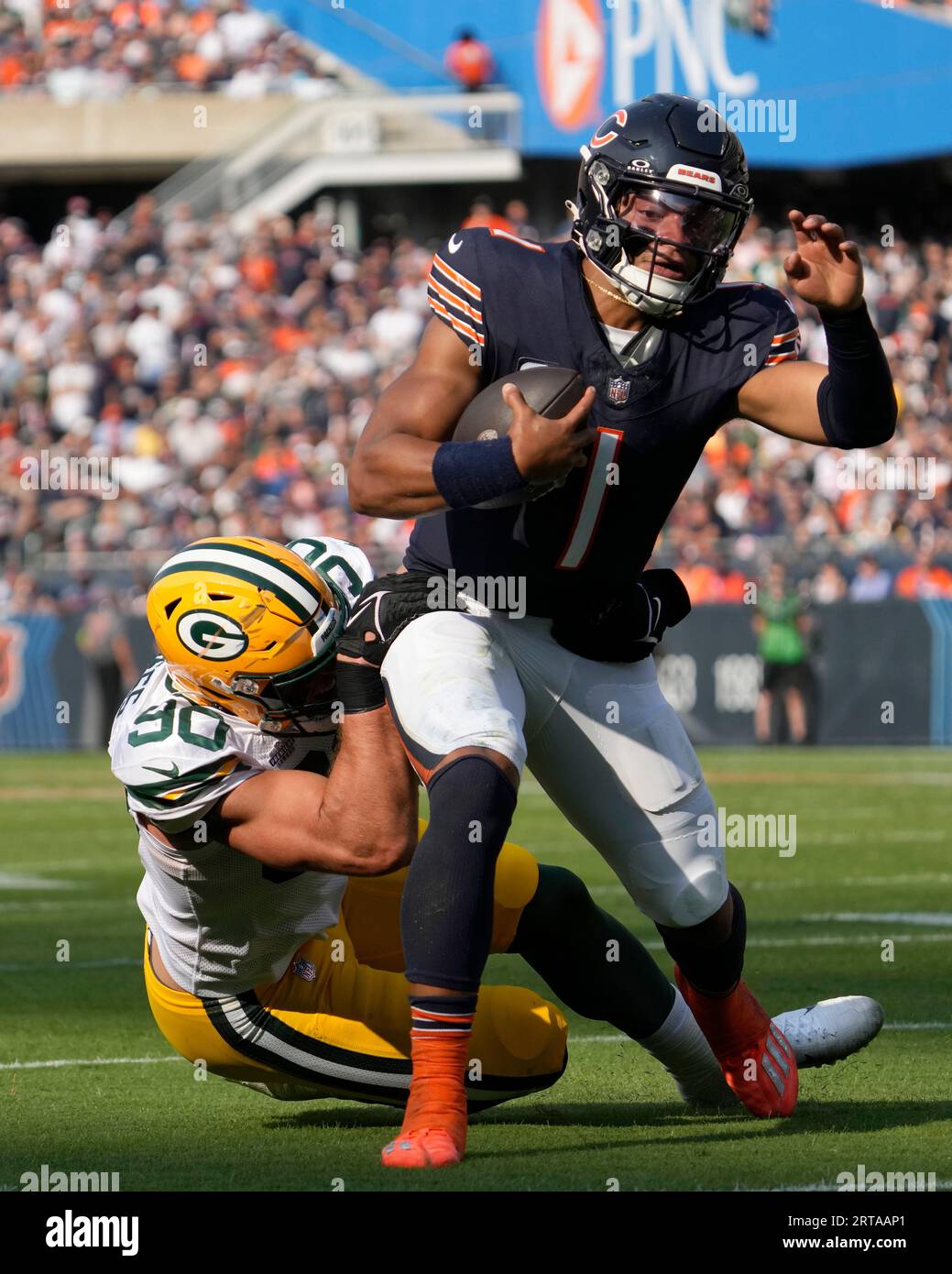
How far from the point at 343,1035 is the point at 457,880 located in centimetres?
65

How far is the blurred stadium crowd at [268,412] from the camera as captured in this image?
57.8 feet

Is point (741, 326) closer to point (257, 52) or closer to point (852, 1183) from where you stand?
point (852, 1183)

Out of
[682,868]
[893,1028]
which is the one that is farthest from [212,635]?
[893,1028]

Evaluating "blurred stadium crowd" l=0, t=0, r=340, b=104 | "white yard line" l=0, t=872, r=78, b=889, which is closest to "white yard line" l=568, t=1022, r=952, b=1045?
"white yard line" l=0, t=872, r=78, b=889

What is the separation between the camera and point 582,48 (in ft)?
72.8

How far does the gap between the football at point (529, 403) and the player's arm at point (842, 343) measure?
45 cm

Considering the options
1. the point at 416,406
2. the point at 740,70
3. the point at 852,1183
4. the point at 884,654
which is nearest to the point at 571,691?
the point at 416,406

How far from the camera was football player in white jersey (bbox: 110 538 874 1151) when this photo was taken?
12.6 ft

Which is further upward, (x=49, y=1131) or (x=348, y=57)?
(x=348, y=57)

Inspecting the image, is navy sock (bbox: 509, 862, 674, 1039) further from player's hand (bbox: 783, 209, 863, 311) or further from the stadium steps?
the stadium steps

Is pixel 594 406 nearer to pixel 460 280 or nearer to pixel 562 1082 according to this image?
pixel 460 280

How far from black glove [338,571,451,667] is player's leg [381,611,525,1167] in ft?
0.71
